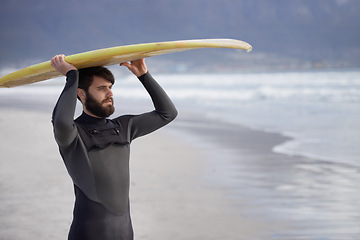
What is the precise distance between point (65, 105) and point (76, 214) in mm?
462

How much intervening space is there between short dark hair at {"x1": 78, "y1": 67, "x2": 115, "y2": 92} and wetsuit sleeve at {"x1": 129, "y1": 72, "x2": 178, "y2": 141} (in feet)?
0.73

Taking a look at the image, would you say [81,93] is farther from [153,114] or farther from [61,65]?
[153,114]

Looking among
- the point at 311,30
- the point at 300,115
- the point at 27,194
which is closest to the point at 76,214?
the point at 27,194

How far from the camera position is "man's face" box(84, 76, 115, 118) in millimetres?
2365

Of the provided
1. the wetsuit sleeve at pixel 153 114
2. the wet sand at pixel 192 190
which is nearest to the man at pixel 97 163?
the wetsuit sleeve at pixel 153 114

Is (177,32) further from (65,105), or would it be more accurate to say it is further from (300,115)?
(65,105)

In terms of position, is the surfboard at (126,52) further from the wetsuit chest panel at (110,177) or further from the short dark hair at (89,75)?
the wetsuit chest panel at (110,177)

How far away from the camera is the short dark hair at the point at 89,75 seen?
2.38 m

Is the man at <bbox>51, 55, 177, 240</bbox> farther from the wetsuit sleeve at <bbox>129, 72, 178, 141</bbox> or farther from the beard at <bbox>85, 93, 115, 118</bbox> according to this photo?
the wetsuit sleeve at <bbox>129, 72, 178, 141</bbox>

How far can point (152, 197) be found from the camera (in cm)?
556

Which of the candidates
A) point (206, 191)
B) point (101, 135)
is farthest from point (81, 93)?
point (206, 191)

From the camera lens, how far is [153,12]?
12294cm

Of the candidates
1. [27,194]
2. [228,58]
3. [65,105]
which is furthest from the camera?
Answer: [228,58]

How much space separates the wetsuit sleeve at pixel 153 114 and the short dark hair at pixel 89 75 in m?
0.22
